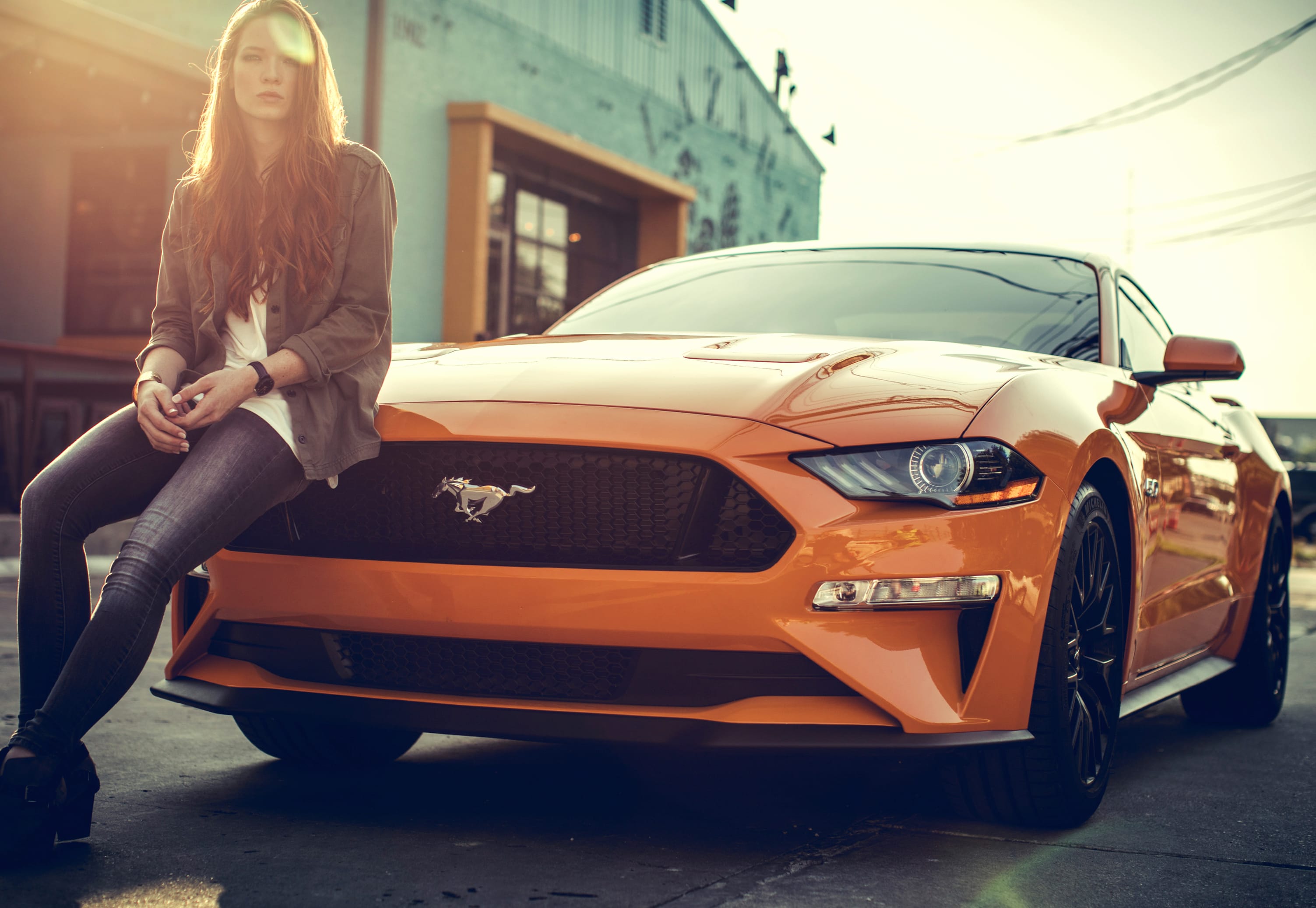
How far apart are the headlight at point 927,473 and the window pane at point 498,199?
1267 centimetres

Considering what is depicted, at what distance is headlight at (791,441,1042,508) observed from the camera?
102 inches

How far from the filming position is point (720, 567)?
2568 mm

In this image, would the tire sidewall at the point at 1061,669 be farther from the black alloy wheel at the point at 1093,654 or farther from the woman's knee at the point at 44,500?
the woman's knee at the point at 44,500

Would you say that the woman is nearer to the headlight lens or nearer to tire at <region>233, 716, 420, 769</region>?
tire at <region>233, 716, 420, 769</region>

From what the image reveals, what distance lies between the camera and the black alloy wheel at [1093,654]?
2945 mm

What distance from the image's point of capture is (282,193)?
2881mm

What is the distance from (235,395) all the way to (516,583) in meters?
0.66

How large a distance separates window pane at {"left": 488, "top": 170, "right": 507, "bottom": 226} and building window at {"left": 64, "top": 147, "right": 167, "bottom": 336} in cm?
336

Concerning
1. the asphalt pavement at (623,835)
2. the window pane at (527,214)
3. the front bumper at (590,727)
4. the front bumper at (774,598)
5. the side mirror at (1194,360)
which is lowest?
the asphalt pavement at (623,835)

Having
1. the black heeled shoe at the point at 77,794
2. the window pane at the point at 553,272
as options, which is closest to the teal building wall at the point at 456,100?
the window pane at the point at 553,272

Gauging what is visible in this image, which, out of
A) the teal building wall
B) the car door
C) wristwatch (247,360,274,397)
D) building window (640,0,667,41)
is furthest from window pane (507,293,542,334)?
wristwatch (247,360,274,397)

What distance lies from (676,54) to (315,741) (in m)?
15.2

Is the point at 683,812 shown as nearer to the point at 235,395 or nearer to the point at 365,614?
the point at 365,614

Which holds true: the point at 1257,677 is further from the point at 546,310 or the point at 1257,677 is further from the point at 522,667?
the point at 546,310
